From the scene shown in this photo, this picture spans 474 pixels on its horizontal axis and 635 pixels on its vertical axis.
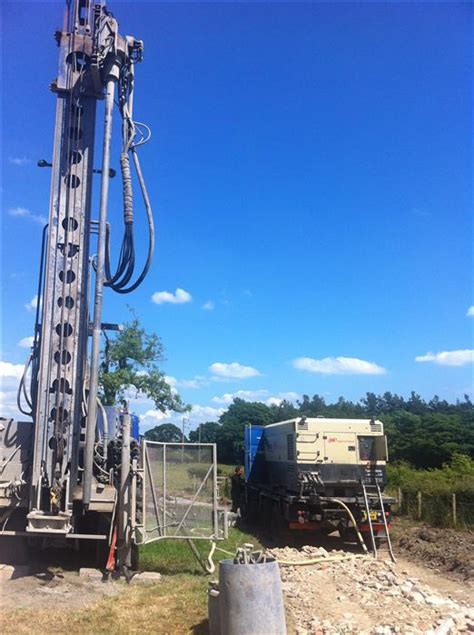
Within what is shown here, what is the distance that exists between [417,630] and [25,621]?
4.74 meters

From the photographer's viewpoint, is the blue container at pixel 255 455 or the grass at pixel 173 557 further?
the blue container at pixel 255 455

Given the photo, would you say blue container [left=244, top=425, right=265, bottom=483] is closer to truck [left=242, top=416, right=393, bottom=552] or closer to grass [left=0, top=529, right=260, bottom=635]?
truck [left=242, top=416, right=393, bottom=552]

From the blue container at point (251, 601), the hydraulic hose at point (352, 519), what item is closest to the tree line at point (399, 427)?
the hydraulic hose at point (352, 519)

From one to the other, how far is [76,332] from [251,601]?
5.45 metres

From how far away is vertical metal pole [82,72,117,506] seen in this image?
9.33m

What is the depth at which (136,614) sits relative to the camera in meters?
7.74

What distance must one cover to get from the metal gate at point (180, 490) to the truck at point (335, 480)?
470 cm

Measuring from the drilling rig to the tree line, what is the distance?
13619 millimetres

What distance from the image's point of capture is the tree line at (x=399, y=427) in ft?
148

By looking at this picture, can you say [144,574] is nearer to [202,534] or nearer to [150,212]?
[202,534]

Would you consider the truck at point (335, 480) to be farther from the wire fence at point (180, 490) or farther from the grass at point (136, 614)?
the grass at point (136, 614)

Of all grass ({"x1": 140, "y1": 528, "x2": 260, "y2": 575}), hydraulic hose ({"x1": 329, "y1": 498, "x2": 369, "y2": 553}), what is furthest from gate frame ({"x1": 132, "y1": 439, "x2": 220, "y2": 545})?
hydraulic hose ({"x1": 329, "y1": 498, "x2": 369, "y2": 553})

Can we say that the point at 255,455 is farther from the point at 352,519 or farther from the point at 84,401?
the point at 84,401

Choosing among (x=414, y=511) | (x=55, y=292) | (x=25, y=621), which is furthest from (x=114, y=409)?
(x=414, y=511)
